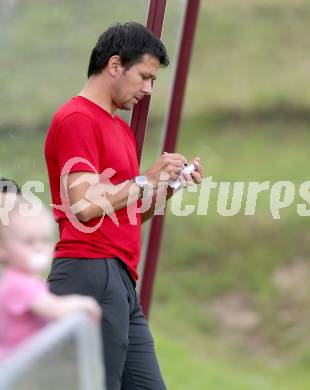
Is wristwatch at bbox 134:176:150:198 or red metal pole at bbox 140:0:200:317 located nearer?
wristwatch at bbox 134:176:150:198

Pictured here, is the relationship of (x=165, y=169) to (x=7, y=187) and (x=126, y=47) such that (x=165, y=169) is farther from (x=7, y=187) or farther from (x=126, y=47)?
(x=7, y=187)

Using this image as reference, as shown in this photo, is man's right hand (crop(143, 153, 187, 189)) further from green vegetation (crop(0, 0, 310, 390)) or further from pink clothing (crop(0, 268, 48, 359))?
pink clothing (crop(0, 268, 48, 359))

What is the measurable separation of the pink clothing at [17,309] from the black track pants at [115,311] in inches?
33.1

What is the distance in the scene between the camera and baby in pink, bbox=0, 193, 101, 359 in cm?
288

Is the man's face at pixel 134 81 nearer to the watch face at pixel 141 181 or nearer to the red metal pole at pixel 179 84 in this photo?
the watch face at pixel 141 181

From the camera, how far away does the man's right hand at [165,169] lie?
3859 mm

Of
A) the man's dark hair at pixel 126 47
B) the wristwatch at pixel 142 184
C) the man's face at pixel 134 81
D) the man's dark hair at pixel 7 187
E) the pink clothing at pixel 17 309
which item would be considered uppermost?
the man's dark hair at pixel 126 47

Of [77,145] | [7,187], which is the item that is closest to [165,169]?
[77,145]

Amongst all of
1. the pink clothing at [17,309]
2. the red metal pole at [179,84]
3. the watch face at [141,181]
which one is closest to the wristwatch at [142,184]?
the watch face at [141,181]

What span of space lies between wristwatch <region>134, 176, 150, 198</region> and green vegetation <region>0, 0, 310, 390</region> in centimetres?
76

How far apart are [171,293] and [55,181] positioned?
617cm

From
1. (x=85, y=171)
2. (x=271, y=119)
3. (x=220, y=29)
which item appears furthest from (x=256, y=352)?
(x=85, y=171)

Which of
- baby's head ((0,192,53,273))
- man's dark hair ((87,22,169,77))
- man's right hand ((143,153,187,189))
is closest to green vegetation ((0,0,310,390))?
man's dark hair ((87,22,169,77))

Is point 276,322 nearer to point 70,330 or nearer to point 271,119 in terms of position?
point 271,119
